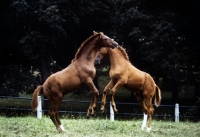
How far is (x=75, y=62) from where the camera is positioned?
31.2ft

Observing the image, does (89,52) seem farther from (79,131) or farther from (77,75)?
(79,131)

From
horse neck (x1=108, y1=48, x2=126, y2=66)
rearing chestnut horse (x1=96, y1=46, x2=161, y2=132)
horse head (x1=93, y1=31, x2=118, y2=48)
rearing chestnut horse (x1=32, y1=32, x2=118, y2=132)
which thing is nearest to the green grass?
rearing chestnut horse (x1=32, y1=32, x2=118, y2=132)

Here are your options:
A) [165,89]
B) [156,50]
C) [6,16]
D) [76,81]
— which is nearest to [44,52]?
[6,16]

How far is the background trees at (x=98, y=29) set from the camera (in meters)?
23.1

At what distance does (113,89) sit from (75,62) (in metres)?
1.18

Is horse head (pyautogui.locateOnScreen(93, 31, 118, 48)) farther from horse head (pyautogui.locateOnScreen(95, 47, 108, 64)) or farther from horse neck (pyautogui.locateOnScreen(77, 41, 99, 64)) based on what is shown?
horse head (pyautogui.locateOnScreen(95, 47, 108, 64))

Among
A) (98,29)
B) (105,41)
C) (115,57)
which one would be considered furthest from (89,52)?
(98,29)

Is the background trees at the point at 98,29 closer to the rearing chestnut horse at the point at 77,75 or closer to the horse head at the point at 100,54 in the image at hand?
the horse head at the point at 100,54

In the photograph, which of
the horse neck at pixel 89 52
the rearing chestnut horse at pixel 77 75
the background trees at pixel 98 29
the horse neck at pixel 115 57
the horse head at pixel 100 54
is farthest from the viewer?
the background trees at pixel 98 29

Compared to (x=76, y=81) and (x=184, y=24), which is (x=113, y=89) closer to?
(x=76, y=81)

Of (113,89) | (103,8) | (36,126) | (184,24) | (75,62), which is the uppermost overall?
(103,8)

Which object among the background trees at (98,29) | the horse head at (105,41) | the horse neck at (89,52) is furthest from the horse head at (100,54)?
the background trees at (98,29)

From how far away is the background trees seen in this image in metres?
23.1

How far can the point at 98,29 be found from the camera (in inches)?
1104
